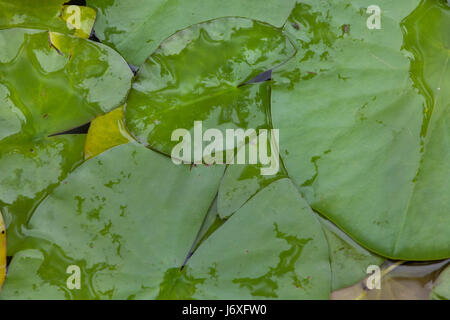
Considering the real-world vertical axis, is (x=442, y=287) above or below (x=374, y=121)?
below

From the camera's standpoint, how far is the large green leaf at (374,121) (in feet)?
3.80

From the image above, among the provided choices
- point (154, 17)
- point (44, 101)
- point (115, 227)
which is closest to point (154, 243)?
point (115, 227)

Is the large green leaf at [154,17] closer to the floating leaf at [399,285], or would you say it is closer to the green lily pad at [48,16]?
the green lily pad at [48,16]

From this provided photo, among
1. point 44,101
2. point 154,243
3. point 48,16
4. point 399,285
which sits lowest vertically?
point 399,285

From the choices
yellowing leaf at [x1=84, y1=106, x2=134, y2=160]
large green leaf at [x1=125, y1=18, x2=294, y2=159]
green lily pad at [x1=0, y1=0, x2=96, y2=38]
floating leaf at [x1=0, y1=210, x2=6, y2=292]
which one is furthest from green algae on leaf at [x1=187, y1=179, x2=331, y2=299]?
green lily pad at [x1=0, y1=0, x2=96, y2=38]

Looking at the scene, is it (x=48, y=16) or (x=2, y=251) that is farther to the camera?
(x=48, y=16)

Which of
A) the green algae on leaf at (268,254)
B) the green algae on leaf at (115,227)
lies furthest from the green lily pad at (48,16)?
the green algae on leaf at (268,254)

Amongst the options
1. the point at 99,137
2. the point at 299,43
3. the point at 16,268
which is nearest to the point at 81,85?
the point at 99,137

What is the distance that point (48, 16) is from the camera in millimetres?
1297

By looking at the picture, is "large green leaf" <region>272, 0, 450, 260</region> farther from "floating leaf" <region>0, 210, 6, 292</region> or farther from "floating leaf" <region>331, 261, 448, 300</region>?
"floating leaf" <region>0, 210, 6, 292</region>

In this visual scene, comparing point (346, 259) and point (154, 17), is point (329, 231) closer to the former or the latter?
point (346, 259)

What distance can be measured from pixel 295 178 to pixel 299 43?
1.28 feet

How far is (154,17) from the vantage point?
4.17 ft
